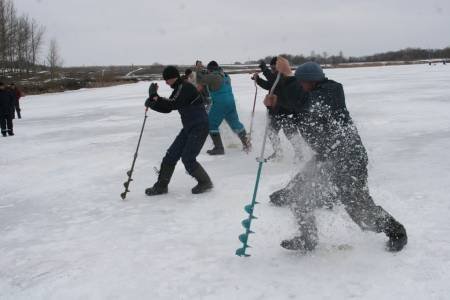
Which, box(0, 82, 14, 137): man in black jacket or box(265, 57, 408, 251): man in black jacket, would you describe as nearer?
box(265, 57, 408, 251): man in black jacket

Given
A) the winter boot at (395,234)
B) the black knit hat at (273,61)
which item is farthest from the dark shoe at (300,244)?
the black knit hat at (273,61)

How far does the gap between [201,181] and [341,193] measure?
2580 millimetres

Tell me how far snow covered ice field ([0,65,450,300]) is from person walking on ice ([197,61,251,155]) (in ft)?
1.28

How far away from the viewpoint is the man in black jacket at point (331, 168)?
3.65 metres

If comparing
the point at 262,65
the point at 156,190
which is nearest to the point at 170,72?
the point at 156,190

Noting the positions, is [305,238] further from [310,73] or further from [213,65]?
[213,65]

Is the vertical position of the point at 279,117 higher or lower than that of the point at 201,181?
higher

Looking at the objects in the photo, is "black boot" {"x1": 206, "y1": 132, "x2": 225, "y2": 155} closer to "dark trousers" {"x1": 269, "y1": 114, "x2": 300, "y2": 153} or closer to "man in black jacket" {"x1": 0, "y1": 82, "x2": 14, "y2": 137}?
"dark trousers" {"x1": 269, "y1": 114, "x2": 300, "y2": 153}

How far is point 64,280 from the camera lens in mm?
3725

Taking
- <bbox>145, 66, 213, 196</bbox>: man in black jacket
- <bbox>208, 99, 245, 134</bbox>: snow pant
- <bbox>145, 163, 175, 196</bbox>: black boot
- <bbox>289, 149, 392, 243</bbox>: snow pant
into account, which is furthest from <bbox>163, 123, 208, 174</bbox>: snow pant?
<bbox>208, 99, 245, 134</bbox>: snow pant

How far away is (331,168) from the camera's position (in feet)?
12.4

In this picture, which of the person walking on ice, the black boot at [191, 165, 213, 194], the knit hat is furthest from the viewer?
the person walking on ice

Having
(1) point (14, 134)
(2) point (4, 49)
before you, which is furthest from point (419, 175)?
(2) point (4, 49)

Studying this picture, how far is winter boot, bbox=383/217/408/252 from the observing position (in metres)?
3.80
